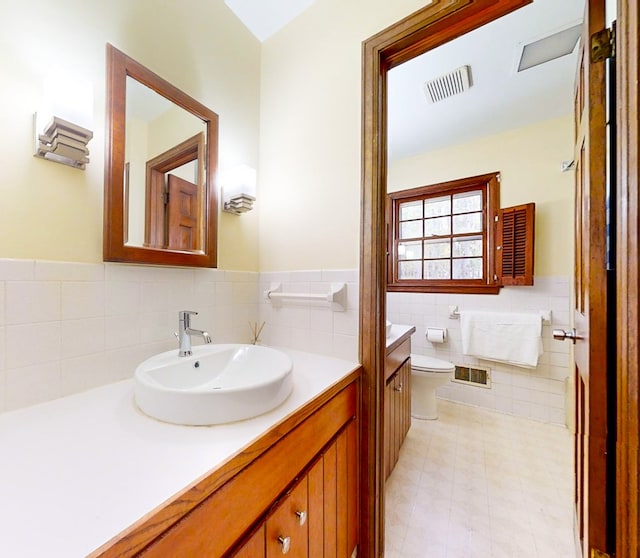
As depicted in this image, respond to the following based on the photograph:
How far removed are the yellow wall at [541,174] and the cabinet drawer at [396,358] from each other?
142 cm

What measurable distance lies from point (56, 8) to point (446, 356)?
3.15 meters

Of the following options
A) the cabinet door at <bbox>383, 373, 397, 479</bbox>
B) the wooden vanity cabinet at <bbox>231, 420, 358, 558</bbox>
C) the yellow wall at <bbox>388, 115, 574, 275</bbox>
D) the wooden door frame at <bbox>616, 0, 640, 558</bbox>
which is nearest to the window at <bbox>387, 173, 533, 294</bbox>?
the yellow wall at <bbox>388, 115, 574, 275</bbox>

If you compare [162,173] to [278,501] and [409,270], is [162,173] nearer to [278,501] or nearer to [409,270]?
[278,501]

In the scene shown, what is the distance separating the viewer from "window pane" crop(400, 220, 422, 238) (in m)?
2.97

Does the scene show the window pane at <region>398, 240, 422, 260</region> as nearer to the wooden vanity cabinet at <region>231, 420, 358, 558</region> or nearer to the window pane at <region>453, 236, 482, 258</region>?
the window pane at <region>453, 236, 482, 258</region>

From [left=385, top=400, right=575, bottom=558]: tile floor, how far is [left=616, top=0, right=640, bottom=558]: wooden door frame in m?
0.88

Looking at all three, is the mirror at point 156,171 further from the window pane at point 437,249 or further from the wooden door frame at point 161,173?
the window pane at point 437,249

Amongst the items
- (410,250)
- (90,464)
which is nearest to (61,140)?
(90,464)

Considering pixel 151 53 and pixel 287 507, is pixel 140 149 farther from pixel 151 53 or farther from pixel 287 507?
pixel 287 507

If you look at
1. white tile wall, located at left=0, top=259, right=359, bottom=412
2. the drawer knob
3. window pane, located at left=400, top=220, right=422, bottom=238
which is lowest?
the drawer knob

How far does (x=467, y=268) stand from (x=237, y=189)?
7.49 feet

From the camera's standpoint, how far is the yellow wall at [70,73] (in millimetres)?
766

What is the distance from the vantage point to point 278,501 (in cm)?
67

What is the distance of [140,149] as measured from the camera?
40.7 inches
